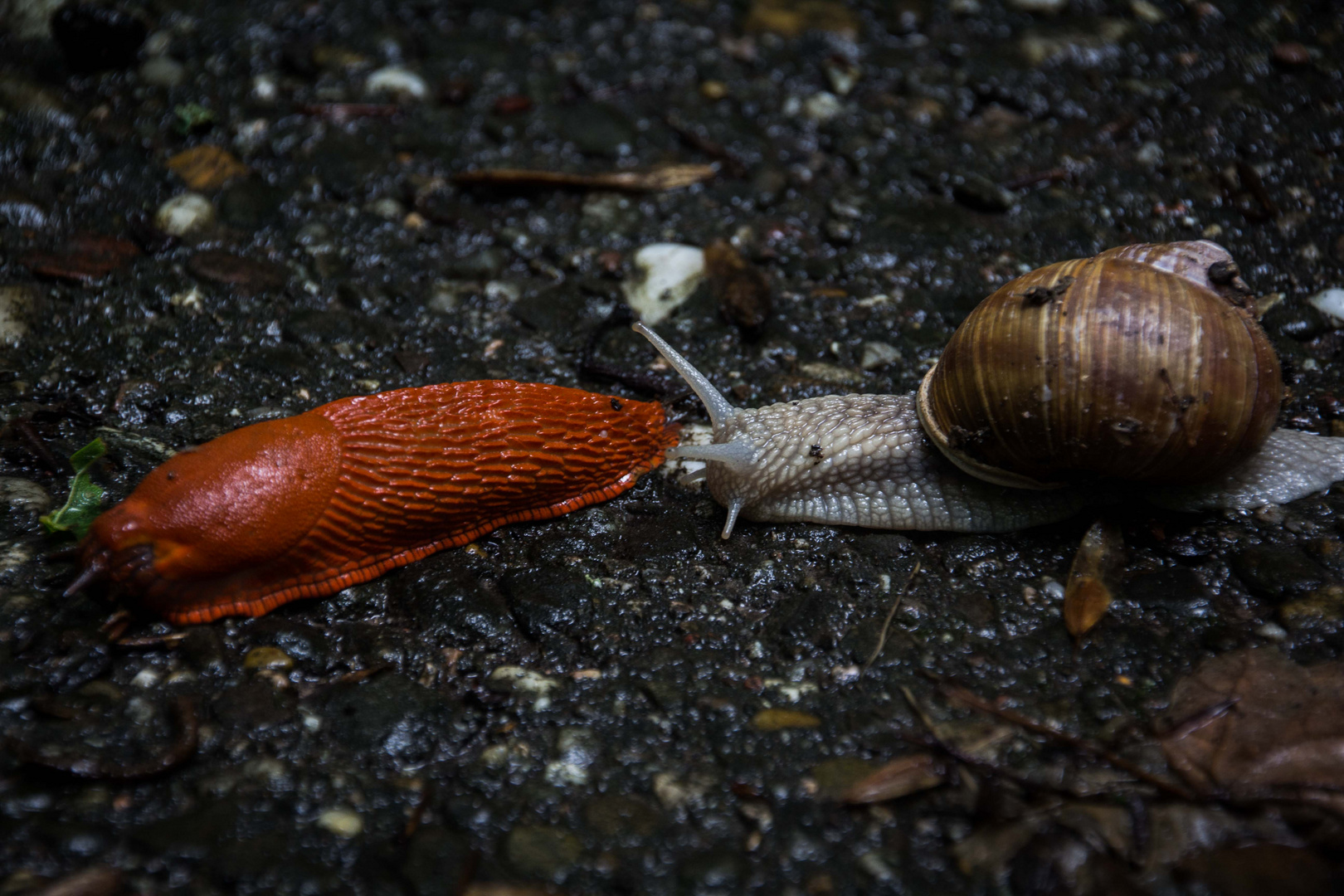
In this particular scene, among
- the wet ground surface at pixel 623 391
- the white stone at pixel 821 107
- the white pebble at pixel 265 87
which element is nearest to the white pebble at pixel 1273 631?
the wet ground surface at pixel 623 391

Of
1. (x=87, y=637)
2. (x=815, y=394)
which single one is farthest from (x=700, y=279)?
(x=87, y=637)

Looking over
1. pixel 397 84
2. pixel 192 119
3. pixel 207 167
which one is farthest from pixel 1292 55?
pixel 192 119

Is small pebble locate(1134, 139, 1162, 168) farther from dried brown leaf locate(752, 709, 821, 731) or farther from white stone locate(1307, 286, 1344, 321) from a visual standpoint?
dried brown leaf locate(752, 709, 821, 731)

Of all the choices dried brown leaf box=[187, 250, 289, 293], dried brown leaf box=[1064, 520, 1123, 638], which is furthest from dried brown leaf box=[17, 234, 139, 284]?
dried brown leaf box=[1064, 520, 1123, 638]

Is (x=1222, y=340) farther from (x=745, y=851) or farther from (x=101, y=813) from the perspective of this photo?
(x=101, y=813)

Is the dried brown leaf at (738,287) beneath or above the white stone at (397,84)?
beneath

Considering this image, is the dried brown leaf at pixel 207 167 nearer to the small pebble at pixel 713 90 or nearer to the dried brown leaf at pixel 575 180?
the dried brown leaf at pixel 575 180

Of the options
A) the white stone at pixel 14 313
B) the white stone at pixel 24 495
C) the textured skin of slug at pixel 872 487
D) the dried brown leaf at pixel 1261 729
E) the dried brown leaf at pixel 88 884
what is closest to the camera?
the dried brown leaf at pixel 88 884

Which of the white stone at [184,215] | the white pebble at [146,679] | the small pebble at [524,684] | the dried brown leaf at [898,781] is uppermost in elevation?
the white stone at [184,215]

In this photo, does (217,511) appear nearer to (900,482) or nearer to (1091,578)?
(900,482)

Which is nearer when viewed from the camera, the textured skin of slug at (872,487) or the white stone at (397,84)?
the textured skin of slug at (872,487)
